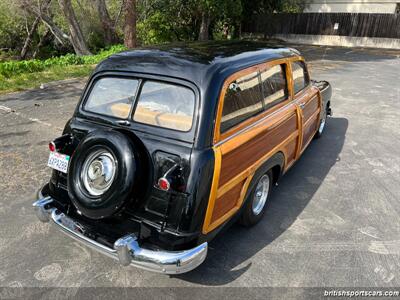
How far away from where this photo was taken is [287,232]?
3373 mm

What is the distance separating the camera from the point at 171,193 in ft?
8.07

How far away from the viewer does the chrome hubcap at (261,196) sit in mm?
3438

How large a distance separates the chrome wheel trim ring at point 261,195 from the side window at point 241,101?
0.77m

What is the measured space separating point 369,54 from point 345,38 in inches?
178

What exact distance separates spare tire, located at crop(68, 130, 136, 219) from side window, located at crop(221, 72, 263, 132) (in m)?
0.85

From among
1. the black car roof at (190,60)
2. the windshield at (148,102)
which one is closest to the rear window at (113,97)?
the windshield at (148,102)

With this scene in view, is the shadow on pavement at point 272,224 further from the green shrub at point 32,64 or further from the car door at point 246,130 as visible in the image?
the green shrub at point 32,64

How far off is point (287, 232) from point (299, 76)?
6.99ft

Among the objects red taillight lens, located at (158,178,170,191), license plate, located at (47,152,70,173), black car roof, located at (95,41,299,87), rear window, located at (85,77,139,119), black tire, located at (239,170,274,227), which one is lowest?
black tire, located at (239,170,274,227)

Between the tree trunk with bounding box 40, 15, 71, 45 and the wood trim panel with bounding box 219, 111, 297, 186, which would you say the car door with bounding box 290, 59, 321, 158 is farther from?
the tree trunk with bounding box 40, 15, 71, 45

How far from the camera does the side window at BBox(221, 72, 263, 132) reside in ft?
9.11

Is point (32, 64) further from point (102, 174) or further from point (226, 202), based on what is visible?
point (226, 202)

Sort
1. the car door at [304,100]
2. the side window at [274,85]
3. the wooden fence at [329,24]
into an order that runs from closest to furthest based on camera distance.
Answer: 1. the side window at [274,85]
2. the car door at [304,100]
3. the wooden fence at [329,24]

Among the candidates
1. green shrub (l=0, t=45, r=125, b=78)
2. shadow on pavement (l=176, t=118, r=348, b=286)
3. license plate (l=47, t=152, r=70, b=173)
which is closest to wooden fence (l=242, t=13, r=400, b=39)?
green shrub (l=0, t=45, r=125, b=78)
